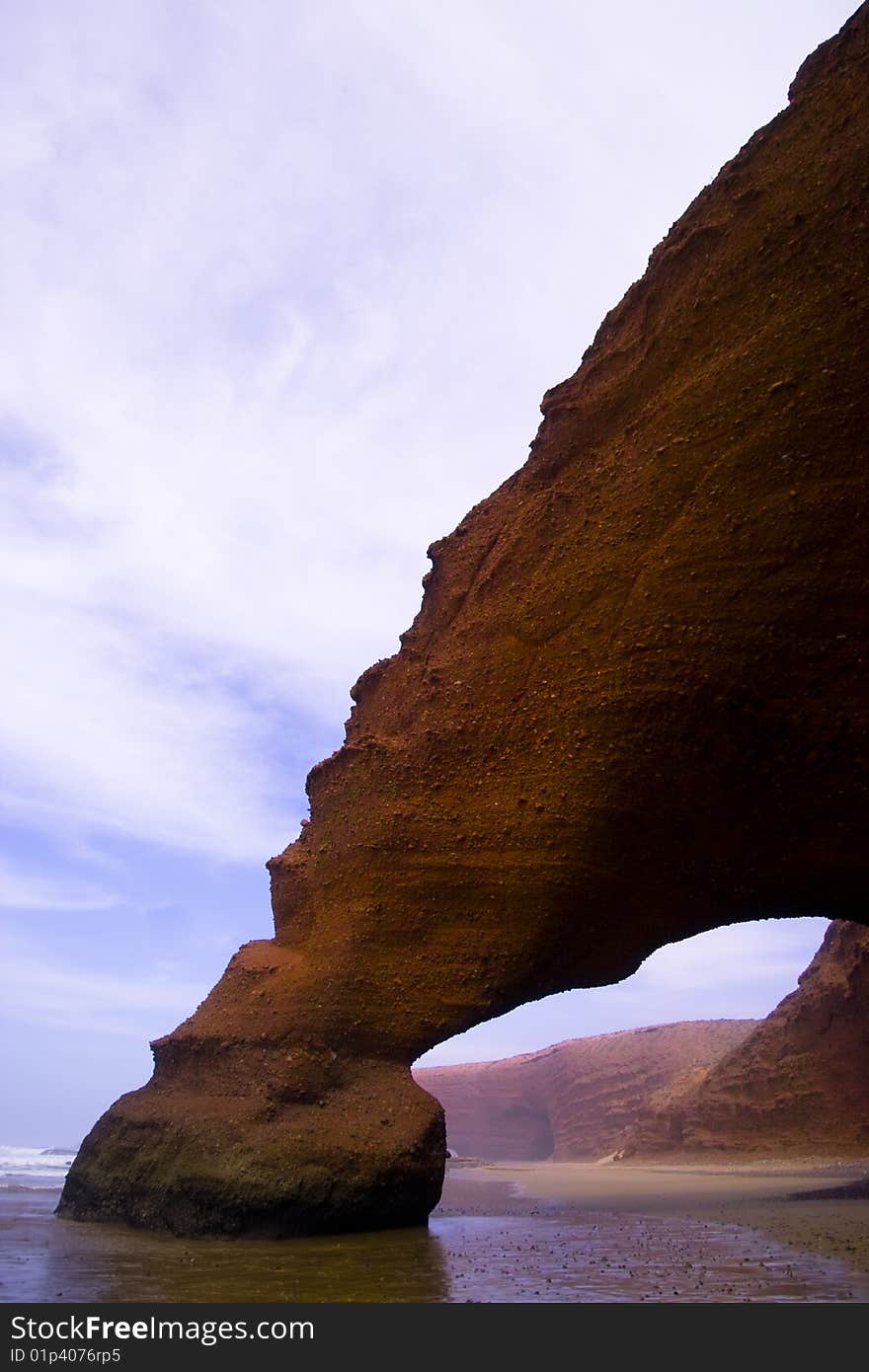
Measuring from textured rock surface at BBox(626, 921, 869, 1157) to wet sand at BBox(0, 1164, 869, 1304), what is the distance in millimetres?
12743

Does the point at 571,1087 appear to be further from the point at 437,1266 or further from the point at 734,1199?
the point at 437,1266

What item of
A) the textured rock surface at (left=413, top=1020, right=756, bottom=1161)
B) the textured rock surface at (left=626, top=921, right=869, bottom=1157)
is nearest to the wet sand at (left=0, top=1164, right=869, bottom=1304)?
the textured rock surface at (left=626, top=921, right=869, bottom=1157)

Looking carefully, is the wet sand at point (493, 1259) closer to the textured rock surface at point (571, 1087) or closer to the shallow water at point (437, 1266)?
the shallow water at point (437, 1266)

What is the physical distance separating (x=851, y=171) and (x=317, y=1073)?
8.74 meters

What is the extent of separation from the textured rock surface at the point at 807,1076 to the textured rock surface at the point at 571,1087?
6.38 meters

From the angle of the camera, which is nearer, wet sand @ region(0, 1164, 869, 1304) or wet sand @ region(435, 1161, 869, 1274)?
wet sand @ region(0, 1164, 869, 1304)

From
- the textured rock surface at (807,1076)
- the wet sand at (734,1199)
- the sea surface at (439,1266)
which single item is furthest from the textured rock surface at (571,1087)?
the sea surface at (439,1266)

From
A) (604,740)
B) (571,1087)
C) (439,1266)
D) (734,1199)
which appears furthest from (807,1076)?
(571,1087)

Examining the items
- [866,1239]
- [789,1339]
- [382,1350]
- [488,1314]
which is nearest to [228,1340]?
[382,1350]

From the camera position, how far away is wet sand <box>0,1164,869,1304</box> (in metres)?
4.41

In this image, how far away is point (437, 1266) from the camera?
547 centimetres

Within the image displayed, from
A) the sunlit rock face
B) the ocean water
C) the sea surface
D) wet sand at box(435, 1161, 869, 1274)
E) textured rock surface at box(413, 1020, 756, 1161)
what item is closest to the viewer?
the sea surface

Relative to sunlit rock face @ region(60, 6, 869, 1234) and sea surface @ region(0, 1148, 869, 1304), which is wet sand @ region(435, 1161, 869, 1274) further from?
sunlit rock face @ region(60, 6, 869, 1234)

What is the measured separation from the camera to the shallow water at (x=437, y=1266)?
14.3ft
